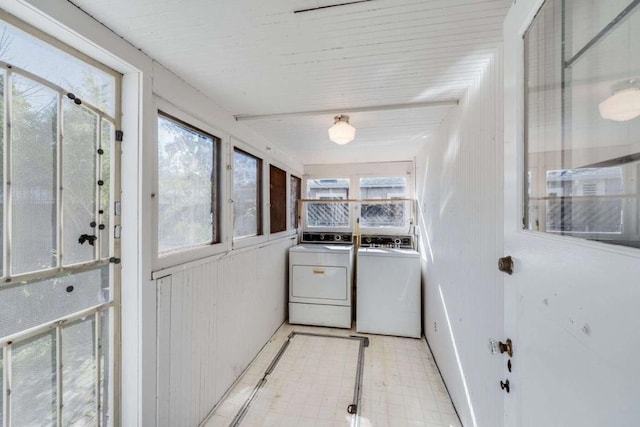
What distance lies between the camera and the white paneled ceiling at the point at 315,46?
985 mm

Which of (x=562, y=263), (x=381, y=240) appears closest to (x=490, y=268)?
(x=562, y=263)

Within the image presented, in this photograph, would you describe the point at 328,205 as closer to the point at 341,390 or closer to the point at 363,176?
the point at 363,176

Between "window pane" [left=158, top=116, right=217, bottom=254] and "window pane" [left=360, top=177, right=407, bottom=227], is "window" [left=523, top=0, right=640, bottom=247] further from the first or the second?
"window pane" [left=360, top=177, right=407, bottom=227]

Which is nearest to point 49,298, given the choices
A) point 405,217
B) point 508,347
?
point 508,347

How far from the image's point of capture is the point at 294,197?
385 centimetres

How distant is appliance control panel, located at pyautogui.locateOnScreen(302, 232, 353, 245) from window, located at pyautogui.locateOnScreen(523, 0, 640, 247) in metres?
3.09

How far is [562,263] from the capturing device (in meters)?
0.60

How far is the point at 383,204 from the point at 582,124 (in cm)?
323

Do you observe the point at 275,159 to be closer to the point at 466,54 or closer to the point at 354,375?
the point at 466,54

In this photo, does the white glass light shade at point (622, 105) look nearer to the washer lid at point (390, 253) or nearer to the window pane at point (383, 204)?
the washer lid at point (390, 253)

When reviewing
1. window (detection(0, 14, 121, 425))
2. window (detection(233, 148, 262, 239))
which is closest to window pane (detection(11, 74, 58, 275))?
window (detection(0, 14, 121, 425))

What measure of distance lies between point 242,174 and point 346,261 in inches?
66.1

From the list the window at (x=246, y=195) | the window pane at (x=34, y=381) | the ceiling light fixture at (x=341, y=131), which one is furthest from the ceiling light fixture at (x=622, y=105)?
the window at (x=246, y=195)

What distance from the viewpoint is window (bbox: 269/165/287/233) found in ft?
9.76
